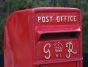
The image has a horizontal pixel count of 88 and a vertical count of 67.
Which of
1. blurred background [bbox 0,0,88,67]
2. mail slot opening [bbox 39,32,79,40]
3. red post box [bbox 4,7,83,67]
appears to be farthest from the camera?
blurred background [bbox 0,0,88,67]

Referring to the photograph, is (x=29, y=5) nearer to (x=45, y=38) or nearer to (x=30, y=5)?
(x=30, y=5)

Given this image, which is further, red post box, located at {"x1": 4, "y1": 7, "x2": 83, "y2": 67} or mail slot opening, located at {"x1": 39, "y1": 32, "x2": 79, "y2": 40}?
mail slot opening, located at {"x1": 39, "y1": 32, "x2": 79, "y2": 40}

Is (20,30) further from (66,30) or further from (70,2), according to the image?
(70,2)

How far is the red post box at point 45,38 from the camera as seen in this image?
4172mm

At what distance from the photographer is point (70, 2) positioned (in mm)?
7254

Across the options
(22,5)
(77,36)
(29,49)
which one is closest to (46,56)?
(29,49)

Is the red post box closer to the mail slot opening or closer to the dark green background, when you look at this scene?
the mail slot opening

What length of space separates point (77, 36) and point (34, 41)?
2.09 ft

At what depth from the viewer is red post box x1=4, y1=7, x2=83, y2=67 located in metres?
4.17

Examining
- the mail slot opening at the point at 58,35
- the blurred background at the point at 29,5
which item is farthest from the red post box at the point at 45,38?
the blurred background at the point at 29,5

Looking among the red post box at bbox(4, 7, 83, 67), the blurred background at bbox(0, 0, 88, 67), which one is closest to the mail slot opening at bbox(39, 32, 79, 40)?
the red post box at bbox(4, 7, 83, 67)

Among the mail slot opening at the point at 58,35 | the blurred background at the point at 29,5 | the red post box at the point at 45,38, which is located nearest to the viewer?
the red post box at the point at 45,38

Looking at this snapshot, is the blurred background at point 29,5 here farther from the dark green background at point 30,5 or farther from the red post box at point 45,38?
the red post box at point 45,38

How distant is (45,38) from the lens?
170 inches
